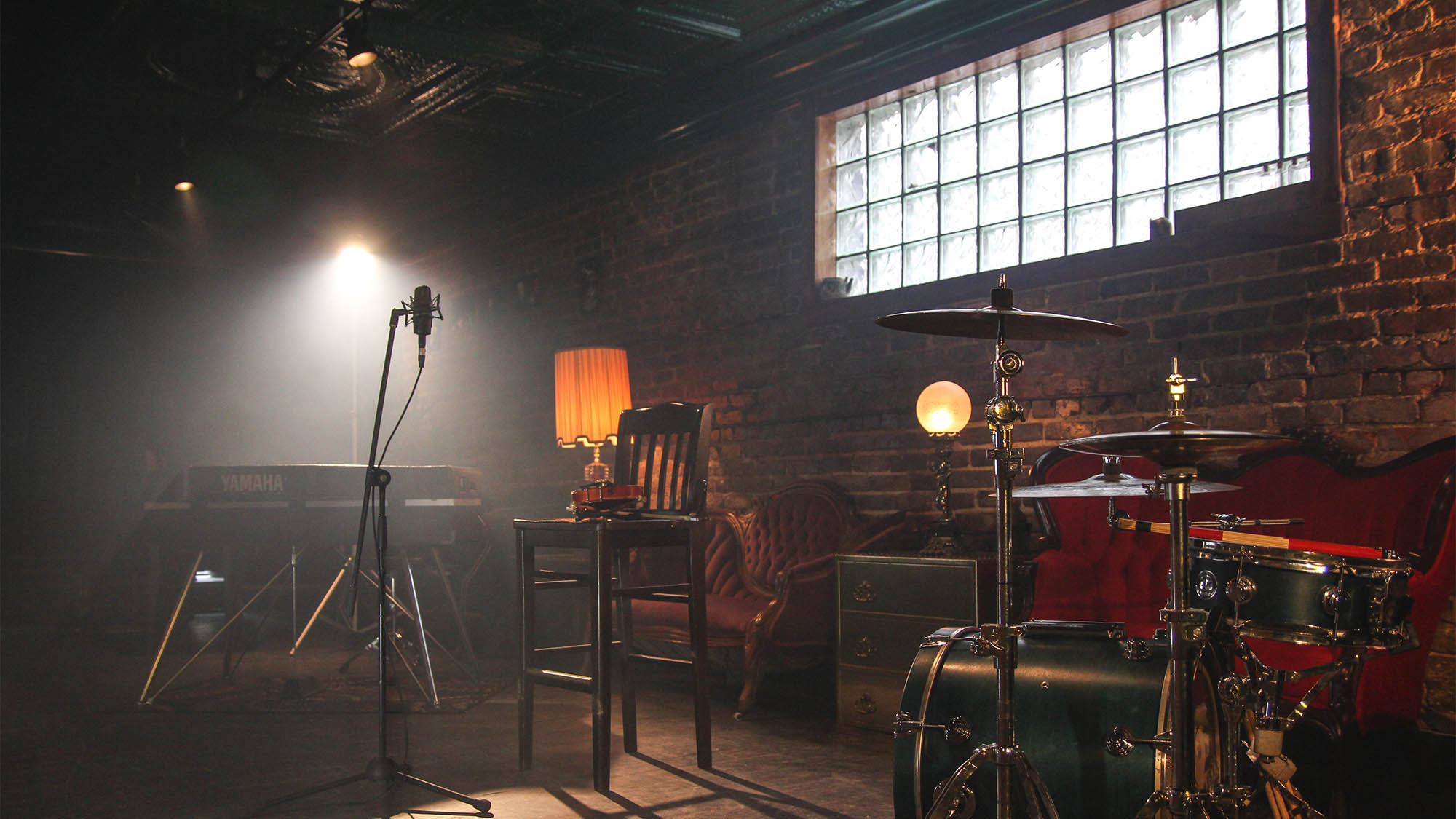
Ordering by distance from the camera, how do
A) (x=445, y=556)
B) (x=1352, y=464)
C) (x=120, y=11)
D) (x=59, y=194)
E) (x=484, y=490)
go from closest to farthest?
(x=1352, y=464) < (x=120, y=11) < (x=445, y=556) < (x=484, y=490) < (x=59, y=194)

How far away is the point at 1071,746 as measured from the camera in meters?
2.50

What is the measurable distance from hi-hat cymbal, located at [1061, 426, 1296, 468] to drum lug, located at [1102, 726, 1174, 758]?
2.02 ft

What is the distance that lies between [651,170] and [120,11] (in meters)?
2.98

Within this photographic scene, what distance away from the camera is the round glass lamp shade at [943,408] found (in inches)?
176

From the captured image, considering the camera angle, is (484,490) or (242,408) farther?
(242,408)

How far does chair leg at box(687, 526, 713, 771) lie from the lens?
3742mm

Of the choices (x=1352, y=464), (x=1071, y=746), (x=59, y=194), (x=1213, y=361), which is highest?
(x=59, y=194)

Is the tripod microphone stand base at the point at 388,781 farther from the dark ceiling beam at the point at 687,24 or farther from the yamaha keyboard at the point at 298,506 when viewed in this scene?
the dark ceiling beam at the point at 687,24

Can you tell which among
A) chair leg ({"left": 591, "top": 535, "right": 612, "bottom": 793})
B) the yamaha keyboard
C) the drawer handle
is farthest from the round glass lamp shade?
the yamaha keyboard

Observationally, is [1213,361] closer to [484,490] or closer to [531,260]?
[531,260]

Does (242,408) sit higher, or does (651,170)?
(651,170)

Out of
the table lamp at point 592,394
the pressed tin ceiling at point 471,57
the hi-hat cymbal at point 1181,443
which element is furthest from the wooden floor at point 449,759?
the pressed tin ceiling at point 471,57

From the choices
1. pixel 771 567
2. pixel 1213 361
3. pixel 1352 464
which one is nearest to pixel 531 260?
pixel 771 567

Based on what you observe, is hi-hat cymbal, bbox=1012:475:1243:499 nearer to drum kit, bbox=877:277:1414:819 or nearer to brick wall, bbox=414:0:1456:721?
drum kit, bbox=877:277:1414:819
